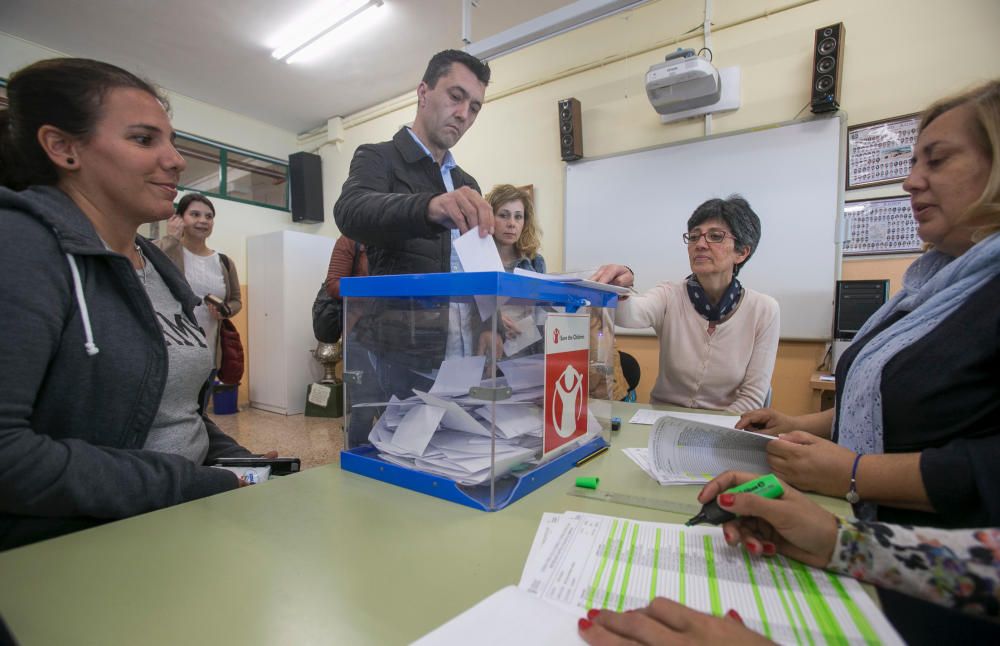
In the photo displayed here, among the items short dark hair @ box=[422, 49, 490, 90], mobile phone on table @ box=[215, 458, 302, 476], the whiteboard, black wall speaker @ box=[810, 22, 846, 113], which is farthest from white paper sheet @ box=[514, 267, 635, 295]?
black wall speaker @ box=[810, 22, 846, 113]

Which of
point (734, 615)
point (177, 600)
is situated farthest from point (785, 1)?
point (177, 600)

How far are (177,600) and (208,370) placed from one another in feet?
2.17

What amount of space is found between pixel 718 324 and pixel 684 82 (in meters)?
1.61

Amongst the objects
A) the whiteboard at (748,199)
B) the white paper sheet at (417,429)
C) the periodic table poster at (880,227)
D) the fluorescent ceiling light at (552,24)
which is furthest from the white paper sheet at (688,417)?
the periodic table poster at (880,227)

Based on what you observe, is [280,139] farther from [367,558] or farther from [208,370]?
[367,558]

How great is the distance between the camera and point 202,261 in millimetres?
3396

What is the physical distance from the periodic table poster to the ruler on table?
240 cm

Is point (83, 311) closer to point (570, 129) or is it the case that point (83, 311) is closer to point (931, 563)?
point (931, 563)

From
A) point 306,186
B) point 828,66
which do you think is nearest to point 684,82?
point 828,66

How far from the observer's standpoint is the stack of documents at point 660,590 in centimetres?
40

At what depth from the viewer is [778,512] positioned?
1.65 ft

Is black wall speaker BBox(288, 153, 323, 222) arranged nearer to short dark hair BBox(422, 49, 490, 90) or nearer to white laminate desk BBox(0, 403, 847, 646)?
short dark hair BBox(422, 49, 490, 90)

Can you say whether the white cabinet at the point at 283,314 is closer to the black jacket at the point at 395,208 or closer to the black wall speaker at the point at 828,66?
the black jacket at the point at 395,208

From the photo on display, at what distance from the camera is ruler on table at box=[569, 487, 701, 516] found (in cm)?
67
